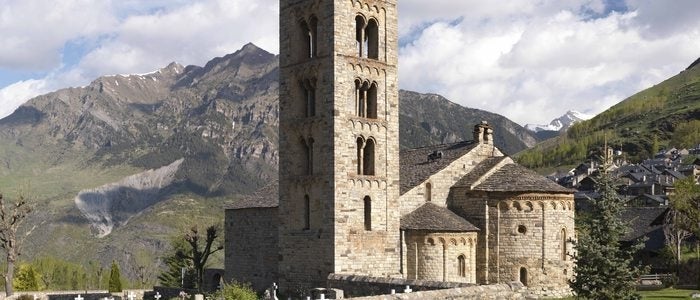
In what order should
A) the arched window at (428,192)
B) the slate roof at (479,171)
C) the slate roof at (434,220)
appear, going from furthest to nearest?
the slate roof at (479,171)
the arched window at (428,192)
the slate roof at (434,220)

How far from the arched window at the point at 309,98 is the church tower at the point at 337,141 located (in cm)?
5

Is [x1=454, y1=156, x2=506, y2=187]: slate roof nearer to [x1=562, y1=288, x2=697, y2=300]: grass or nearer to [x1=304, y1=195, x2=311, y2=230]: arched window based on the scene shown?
[x1=562, y1=288, x2=697, y2=300]: grass

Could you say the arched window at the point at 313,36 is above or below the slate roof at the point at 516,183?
above

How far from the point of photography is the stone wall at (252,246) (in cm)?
5169

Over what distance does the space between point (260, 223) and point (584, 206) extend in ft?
234

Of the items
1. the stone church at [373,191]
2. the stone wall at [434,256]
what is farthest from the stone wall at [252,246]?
the stone wall at [434,256]

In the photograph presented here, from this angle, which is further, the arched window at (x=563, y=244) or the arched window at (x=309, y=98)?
the arched window at (x=563, y=244)

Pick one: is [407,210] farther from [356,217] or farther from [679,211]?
[679,211]

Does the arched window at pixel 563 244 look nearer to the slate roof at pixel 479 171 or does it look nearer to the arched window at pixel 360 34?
the slate roof at pixel 479 171

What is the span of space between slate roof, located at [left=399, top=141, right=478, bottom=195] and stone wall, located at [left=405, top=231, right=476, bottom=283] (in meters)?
3.64

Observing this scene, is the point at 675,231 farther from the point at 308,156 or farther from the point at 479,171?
the point at 308,156

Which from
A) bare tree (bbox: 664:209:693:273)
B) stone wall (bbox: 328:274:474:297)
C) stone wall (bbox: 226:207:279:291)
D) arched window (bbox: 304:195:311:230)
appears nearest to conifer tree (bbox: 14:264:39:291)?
stone wall (bbox: 226:207:279:291)

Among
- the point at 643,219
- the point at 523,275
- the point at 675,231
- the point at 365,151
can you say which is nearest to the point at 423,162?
the point at 365,151

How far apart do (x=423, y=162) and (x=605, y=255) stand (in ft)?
59.9
